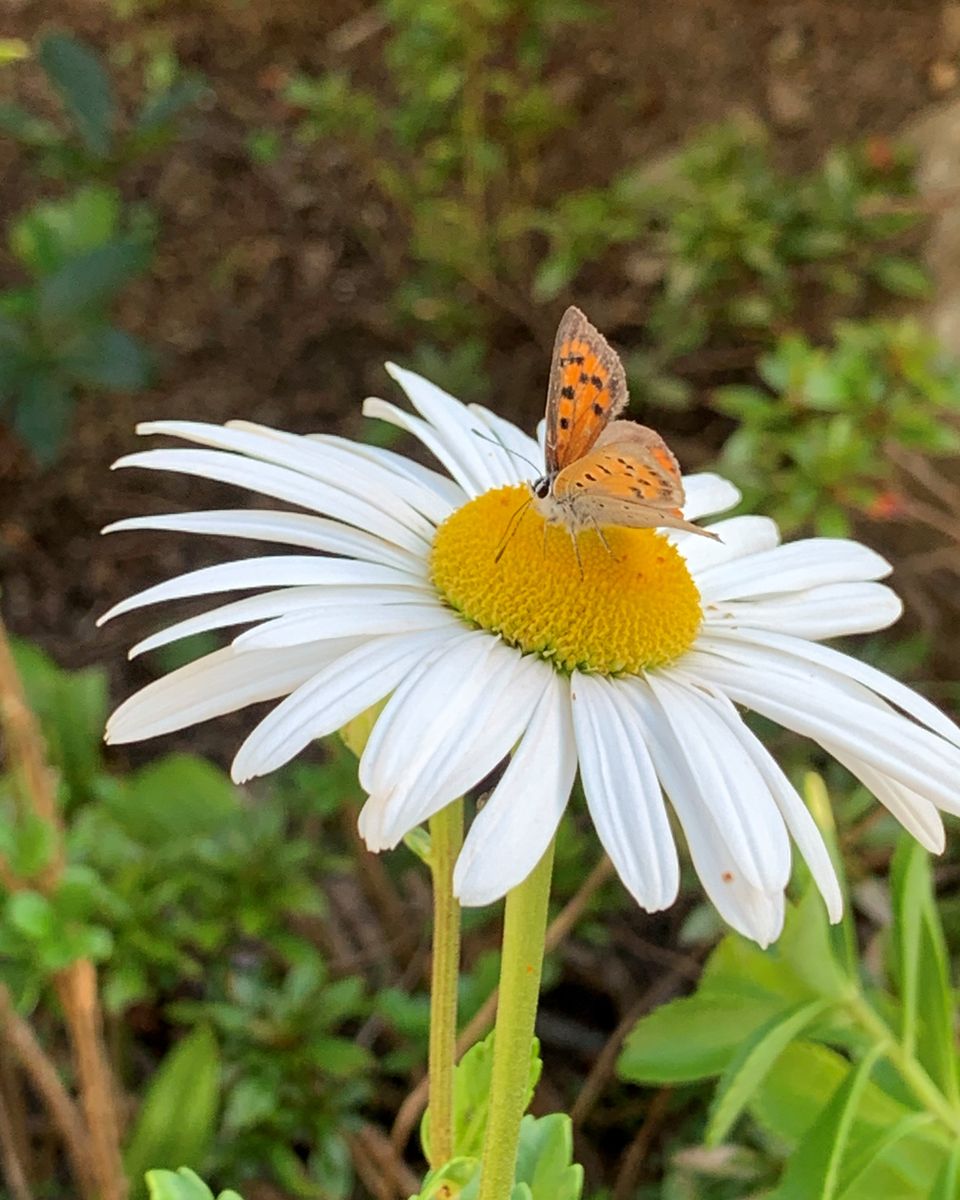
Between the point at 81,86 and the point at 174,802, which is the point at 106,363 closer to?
the point at 81,86

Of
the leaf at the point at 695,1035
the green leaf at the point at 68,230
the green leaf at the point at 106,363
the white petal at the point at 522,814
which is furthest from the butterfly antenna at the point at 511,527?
the green leaf at the point at 68,230

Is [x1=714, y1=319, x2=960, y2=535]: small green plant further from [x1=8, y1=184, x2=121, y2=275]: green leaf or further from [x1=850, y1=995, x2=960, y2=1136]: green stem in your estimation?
[x1=8, y1=184, x2=121, y2=275]: green leaf

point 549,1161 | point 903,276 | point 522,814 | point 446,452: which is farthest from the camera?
point 903,276

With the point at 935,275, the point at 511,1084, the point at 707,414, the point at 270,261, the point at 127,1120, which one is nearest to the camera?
the point at 511,1084

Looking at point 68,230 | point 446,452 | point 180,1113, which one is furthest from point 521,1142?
point 68,230

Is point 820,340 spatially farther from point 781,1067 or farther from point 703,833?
point 703,833

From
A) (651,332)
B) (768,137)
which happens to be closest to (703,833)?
(651,332)

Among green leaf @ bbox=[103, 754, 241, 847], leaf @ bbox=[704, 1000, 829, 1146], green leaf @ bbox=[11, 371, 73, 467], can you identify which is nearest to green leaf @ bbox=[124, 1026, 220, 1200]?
green leaf @ bbox=[103, 754, 241, 847]
